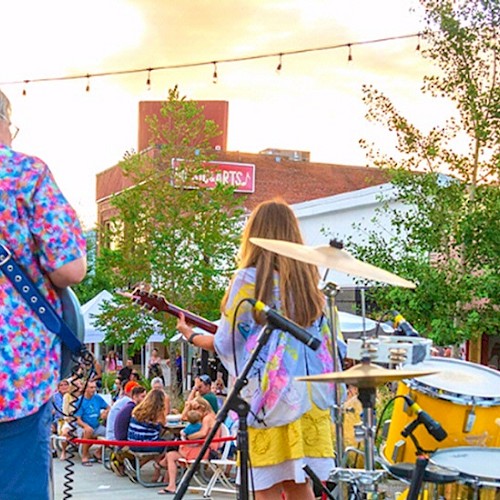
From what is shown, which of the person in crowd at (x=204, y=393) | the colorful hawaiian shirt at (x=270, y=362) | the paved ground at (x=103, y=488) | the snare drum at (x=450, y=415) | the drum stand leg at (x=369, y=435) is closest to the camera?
the drum stand leg at (x=369, y=435)

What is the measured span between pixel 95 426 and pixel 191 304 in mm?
6546

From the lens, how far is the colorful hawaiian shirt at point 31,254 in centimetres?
256

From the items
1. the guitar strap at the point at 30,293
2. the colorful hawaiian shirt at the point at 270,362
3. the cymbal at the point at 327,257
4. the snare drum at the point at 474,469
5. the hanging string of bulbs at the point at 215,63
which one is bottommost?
the snare drum at the point at 474,469

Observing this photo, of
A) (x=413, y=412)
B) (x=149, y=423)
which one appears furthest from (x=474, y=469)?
(x=149, y=423)

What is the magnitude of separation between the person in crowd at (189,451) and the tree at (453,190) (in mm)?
3246

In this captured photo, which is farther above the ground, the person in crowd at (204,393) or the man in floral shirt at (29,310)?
the man in floral shirt at (29,310)

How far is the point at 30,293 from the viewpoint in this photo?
2.61m

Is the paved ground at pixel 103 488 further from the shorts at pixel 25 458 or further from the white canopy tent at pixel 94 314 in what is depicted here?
the white canopy tent at pixel 94 314

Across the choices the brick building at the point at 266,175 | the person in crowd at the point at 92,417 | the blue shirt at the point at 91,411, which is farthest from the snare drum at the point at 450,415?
the brick building at the point at 266,175

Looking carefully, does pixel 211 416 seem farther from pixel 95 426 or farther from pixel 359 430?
pixel 359 430

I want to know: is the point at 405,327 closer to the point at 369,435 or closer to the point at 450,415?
the point at 450,415

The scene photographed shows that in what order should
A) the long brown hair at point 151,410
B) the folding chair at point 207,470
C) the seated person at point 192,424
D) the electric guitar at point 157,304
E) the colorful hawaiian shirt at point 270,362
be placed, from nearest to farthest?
the colorful hawaiian shirt at point 270,362
the electric guitar at point 157,304
the folding chair at point 207,470
the seated person at point 192,424
the long brown hair at point 151,410

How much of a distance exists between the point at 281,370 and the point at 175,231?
16.1 m

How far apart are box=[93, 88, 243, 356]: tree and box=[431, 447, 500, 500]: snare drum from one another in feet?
50.6
